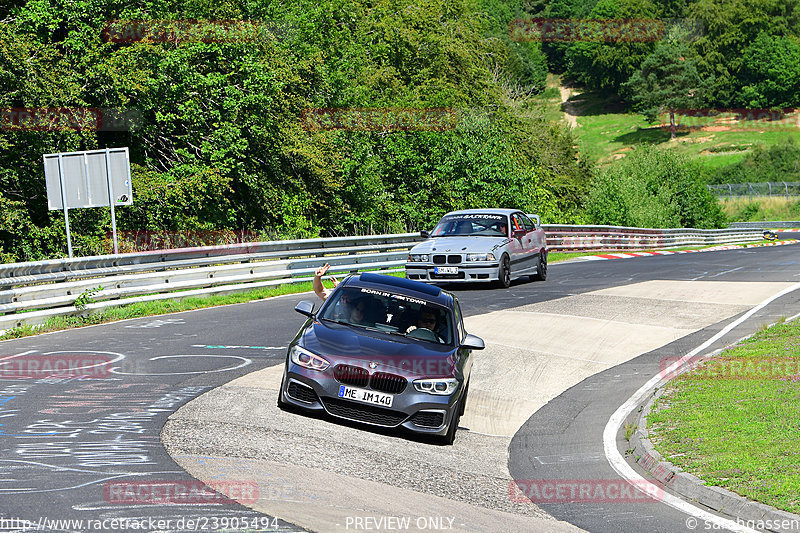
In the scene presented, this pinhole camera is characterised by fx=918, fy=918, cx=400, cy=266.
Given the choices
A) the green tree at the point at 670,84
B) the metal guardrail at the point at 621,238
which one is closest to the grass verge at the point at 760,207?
the metal guardrail at the point at 621,238

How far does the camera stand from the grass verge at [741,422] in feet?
24.3

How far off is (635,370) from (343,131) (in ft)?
90.6

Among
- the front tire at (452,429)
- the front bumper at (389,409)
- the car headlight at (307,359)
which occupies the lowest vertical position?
the front tire at (452,429)

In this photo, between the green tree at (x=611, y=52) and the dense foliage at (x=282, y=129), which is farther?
the green tree at (x=611, y=52)

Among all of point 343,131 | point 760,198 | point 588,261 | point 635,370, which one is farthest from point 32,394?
point 760,198

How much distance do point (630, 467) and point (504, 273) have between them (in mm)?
13015

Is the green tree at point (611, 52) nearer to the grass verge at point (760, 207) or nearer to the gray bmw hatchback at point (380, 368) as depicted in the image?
the grass verge at point (760, 207)

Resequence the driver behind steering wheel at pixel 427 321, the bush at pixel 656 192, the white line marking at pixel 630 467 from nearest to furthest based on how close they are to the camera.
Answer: the white line marking at pixel 630 467, the driver behind steering wheel at pixel 427 321, the bush at pixel 656 192

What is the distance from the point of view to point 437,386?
29.4ft

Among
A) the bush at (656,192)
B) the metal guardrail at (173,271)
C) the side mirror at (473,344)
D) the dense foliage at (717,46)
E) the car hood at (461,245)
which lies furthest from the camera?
the dense foliage at (717,46)

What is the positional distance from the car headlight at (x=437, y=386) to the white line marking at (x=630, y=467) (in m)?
1.68

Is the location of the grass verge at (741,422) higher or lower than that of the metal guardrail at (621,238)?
higher

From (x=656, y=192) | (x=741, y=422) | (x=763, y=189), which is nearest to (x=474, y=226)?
(x=741, y=422)

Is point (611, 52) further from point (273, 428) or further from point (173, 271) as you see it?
point (273, 428)
